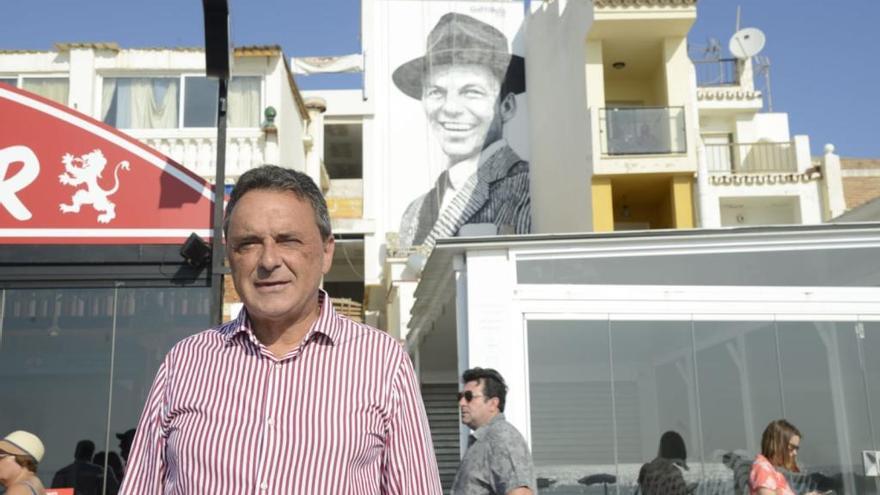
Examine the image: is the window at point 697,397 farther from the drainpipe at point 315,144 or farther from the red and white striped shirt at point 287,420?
the drainpipe at point 315,144

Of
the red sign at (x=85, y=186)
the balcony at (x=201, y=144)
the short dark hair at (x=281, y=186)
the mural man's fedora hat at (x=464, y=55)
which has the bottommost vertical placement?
the short dark hair at (x=281, y=186)

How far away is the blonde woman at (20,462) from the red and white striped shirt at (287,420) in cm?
404

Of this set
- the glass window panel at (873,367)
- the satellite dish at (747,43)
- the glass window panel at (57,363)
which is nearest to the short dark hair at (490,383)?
the glass window panel at (57,363)

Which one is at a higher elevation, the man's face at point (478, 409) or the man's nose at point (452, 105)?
the man's nose at point (452, 105)

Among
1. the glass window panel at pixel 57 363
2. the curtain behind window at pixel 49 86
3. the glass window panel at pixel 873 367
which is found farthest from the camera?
the curtain behind window at pixel 49 86

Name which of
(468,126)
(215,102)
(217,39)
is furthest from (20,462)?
(468,126)

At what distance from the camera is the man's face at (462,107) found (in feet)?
86.8

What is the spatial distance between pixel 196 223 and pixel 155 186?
1.52ft

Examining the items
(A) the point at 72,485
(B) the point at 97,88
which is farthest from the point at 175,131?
(A) the point at 72,485

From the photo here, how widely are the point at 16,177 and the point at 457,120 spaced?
19.8 m

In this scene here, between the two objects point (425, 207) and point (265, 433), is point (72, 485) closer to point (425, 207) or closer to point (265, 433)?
point (265, 433)

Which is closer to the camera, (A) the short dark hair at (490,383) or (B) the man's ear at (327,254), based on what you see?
(B) the man's ear at (327,254)

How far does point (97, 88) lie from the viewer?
18.7 metres

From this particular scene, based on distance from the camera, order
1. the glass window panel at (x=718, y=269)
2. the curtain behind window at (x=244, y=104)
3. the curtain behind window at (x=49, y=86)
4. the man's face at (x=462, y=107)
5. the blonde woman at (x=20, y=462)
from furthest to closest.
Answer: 1. the man's face at (x=462, y=107)
2. the curtain behind window at (x=49, y=86)
3. the curtain behind window at (x=244, y=104)
4. the glass window panel at (x=718, y=269)
5. the blonde woman at (x=20, y=462)
